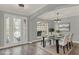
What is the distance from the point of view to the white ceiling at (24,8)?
8.34 ft

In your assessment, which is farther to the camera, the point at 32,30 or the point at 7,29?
the point at 32,30

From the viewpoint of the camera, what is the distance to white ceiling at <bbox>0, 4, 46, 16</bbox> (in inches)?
100

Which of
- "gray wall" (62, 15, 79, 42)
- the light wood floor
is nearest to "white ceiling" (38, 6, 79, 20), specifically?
"gray wall" (62, 15, 79, 42)

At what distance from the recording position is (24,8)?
2.63 meters

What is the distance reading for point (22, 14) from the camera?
8.64ft

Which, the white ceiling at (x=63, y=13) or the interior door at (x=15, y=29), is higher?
the white ceiling at (x=63, y=13)

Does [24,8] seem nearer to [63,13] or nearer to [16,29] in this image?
[16,29]

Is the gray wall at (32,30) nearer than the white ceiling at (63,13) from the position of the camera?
No

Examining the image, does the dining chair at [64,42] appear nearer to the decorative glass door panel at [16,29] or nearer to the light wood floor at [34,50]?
the light wood floor at [34,50]

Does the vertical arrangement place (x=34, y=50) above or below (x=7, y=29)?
below

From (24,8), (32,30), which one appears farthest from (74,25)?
(24,8)

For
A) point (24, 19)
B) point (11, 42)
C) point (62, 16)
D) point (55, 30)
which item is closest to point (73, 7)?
point (62, 16)

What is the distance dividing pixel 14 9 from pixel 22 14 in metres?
0.21

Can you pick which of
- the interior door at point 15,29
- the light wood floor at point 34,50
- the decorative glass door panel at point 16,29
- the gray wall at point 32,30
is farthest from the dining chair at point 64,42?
the decorative glass door panel at point 16,29
